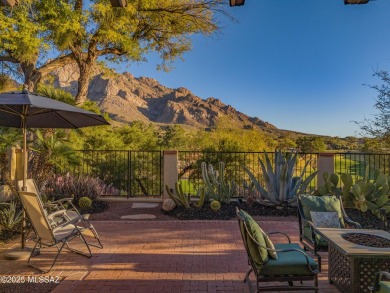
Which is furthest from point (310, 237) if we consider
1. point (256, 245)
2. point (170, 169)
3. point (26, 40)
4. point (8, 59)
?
point (8, 59)

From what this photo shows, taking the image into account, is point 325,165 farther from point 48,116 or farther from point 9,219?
point 9,219

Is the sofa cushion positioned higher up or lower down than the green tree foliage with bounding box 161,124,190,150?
lower down

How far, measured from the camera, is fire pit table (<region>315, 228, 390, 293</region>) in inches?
138

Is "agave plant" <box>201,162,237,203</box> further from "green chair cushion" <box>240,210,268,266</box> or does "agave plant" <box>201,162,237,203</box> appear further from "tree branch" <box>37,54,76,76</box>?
"tree branch" <box>37,54,76,76</box>

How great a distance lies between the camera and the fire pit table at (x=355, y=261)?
11.5ft

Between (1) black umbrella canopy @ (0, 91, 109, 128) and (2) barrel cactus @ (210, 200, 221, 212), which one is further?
(2) barrel cactus @ (210, 200, 221, 212)

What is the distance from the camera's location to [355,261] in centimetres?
367

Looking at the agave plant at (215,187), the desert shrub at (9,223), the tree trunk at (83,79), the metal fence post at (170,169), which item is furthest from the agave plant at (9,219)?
the tree trunk at (83,79)

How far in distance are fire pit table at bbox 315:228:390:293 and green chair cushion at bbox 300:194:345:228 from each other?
3.32 ft

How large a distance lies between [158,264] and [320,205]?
8.40 feet

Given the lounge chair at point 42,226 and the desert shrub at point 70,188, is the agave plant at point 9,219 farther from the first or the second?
the desert shrub at point 70,188

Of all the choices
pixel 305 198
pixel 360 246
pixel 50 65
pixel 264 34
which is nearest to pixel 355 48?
pixel 264 34

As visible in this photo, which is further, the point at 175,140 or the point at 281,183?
the point at 175,140

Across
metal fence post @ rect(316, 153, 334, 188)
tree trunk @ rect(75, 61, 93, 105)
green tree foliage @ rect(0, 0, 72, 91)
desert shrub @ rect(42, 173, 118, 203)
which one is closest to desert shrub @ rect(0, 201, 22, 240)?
desert shrub @ rect(42, 173, 118, 203)
